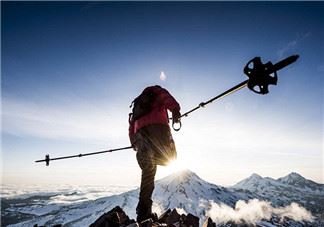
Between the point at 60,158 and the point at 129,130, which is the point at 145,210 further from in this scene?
the point at 60,158

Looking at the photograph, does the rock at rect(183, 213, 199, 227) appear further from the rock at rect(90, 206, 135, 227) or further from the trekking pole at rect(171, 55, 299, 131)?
the trekking pole at rect(171, 55, 299, 131)

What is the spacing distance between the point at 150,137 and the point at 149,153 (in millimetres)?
465

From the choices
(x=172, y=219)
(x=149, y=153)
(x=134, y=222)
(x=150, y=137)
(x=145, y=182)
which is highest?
(x=150, y=137)

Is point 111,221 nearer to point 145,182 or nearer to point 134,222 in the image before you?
point 134,222

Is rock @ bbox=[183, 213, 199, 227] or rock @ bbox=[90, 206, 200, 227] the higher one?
rock @ bbox=[90, 206, 200, 227]

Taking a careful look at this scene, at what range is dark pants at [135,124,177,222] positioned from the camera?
25.1 feet

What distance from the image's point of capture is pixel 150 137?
25.3 feet

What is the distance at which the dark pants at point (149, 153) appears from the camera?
7656 millimetres

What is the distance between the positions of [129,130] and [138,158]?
107 cm

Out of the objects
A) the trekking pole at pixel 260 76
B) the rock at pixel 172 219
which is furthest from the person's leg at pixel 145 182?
the trekking pole at pixel 260 76

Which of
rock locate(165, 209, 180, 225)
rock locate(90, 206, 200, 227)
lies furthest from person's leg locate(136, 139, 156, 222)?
rock locate(165, 209, 180, 225)

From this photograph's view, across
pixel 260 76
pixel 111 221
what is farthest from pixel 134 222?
pixel 260 76

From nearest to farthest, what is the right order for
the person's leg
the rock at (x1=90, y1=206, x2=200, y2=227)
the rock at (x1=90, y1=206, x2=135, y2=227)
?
the rock at (x1=90, y1=206, x2=200, y2=227)
the rock at (x1=90, y1=206, x2=135, y2=227)
the person's leg

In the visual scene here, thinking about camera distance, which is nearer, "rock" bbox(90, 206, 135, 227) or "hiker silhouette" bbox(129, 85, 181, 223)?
"rock" bbox(90, 206, 135, 227)
